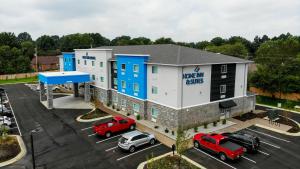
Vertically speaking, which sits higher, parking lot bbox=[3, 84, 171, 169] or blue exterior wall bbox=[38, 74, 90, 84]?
blue exterior wall bbox=[38, 74, 90, 84]

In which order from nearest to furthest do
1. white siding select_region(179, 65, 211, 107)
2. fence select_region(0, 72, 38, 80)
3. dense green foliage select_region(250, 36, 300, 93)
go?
white siding select_region(179, 65, 211, 107), dense green foliage select_region(250, 36, 300, 93), fence select_region(0, 72, 38, 80)

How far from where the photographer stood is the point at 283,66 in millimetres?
44844

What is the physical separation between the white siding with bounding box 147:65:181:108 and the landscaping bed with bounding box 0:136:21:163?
16.8 meters

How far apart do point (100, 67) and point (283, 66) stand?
1361 inches

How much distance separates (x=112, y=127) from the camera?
27656mm

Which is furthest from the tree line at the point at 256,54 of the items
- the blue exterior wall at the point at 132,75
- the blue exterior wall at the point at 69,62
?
the blue exterior wall at the point at 132,75

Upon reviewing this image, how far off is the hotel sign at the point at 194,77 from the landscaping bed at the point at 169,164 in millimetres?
10099

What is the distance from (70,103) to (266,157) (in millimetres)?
33677

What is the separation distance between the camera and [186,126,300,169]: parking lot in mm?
21156

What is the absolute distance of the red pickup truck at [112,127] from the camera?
27.1 m

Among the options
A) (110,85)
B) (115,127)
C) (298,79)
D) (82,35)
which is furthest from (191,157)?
(82,35)

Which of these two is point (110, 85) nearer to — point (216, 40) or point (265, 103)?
point (265, 103)

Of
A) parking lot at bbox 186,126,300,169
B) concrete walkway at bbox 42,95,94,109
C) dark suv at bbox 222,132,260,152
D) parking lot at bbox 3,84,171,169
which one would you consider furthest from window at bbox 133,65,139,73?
dark suv at bbox 222,132,260,152

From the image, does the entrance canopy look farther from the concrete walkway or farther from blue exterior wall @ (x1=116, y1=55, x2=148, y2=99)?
blue exterior wall @ (x1=116, y1=55, x2=148, y2=99)
